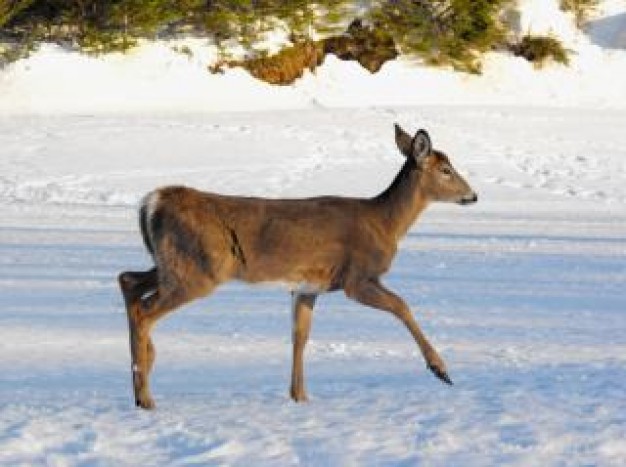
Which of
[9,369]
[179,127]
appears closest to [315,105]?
[179,127]

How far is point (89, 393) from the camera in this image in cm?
782

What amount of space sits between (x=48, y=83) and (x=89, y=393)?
23416mm

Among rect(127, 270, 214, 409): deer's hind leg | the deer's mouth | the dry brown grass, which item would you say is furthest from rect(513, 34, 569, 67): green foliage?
rect(127, 270, 214, 409): deer's hind leg

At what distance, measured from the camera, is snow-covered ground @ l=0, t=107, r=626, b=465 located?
250 inches

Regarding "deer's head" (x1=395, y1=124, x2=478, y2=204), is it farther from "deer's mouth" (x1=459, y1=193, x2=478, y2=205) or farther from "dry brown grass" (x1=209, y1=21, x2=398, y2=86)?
"dry brown grass" (x1=209, y1=21, x2=398, y2=86)

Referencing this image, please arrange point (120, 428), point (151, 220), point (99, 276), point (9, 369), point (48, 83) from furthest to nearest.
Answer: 1. point (48, 83)
2. point (99, 276)
3. point (9, 369)
4. point (151, 220)
5. point (120, 428)

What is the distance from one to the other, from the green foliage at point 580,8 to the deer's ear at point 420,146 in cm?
3143

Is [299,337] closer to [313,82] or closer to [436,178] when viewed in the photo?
[436,178]

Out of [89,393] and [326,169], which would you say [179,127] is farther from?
[89,393]

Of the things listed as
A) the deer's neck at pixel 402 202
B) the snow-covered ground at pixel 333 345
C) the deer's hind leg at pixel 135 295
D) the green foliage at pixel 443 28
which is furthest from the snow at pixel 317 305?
the green foliage at pixel 443 28

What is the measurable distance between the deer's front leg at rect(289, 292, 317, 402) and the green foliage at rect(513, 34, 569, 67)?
29.8 meters

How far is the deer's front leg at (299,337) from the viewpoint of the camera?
299 inches

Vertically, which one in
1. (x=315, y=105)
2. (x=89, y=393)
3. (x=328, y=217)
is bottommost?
(x=315, y=105)

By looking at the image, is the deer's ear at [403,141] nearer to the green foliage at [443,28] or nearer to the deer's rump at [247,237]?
the deer's rump at [247,237]
